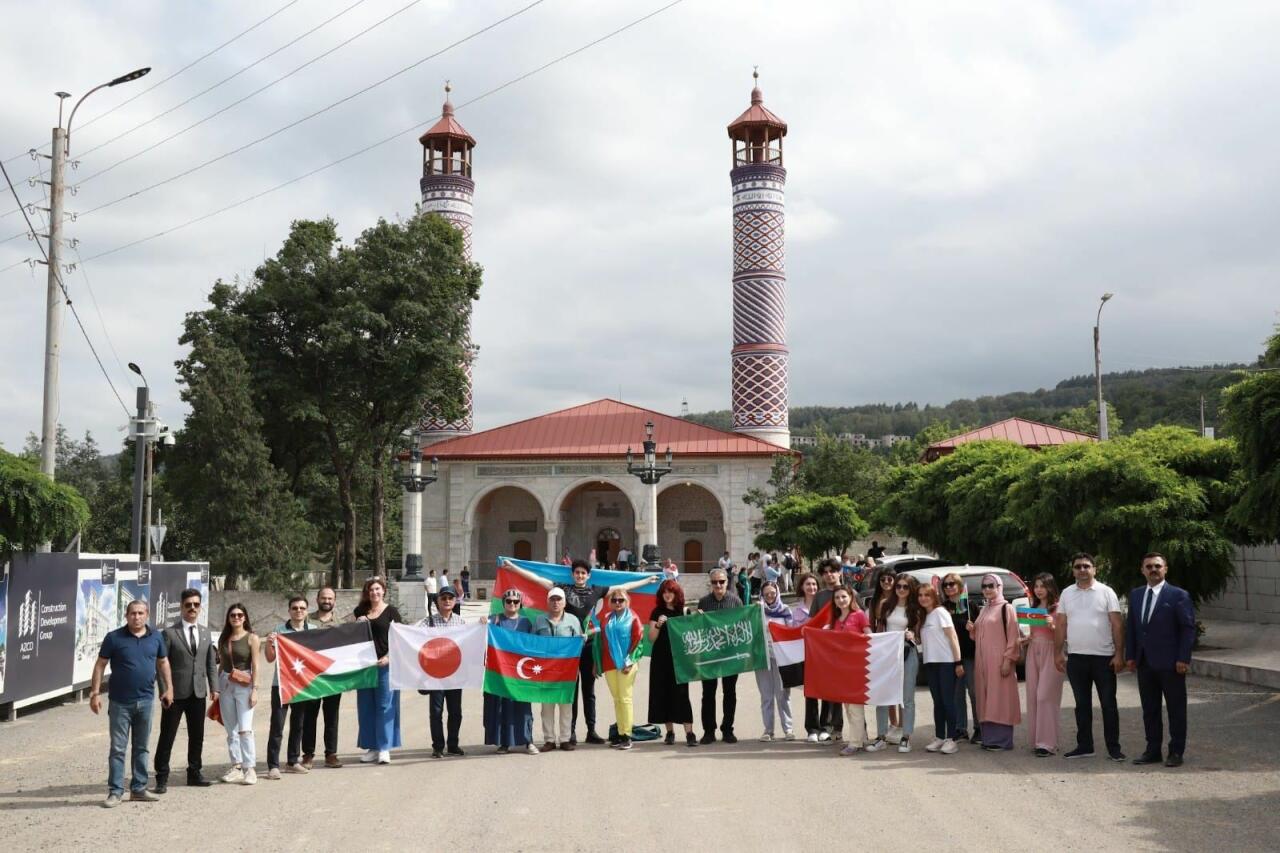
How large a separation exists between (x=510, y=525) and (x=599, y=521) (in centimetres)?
379

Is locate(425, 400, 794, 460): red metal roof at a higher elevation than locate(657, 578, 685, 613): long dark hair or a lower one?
higher

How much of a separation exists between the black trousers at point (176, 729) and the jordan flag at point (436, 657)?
5.32 ft

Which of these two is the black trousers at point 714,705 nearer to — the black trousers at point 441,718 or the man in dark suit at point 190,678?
the black trousers at point 441,718

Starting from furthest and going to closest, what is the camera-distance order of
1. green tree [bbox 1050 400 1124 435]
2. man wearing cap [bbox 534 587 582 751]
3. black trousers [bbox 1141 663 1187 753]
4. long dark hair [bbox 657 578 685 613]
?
green tree [bbox 1050 400 1124 435]
long dark hair [bbox 657 578 685 613]
man wearing cap [bbox 534 587 582 751]
black trousers [bbox 1141 663 1187 753]

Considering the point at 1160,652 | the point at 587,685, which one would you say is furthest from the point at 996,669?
the point at 587,685

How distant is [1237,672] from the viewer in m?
14.2

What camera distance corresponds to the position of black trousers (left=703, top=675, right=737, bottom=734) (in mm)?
10250

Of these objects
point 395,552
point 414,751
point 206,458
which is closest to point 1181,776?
point 414,751

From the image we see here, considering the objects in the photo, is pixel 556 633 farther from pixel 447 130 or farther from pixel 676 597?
pixel 447 130

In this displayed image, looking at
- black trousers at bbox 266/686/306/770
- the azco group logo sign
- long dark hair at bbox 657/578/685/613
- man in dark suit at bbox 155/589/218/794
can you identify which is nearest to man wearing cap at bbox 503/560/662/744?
long dark hair at bbox 657/578/685/613

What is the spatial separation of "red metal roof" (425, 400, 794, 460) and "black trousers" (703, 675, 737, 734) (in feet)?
107

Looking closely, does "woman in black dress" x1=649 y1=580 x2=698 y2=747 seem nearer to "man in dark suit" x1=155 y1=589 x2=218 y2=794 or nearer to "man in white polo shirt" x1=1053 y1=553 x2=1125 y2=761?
"man in white polo shirt" x1=1053 y1=553 x2=1125 y2=761

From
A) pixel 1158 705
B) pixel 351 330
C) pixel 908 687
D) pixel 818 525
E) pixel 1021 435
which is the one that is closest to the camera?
pixel 1158 705

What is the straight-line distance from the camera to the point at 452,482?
44906mm
